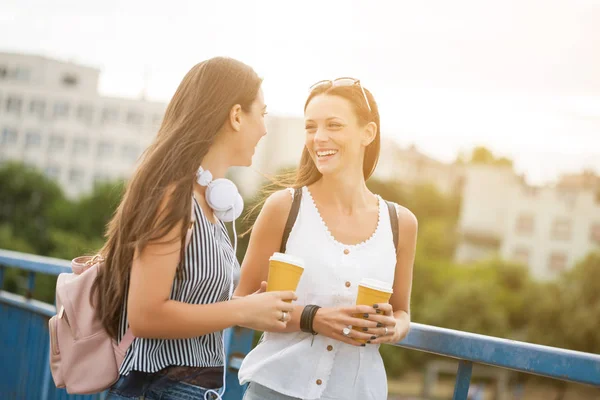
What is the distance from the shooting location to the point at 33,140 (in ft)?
289

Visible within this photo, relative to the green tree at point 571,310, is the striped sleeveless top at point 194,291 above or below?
above

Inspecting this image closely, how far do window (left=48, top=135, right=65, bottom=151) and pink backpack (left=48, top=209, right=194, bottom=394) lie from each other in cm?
8941

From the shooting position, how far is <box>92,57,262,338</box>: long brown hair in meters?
2.09

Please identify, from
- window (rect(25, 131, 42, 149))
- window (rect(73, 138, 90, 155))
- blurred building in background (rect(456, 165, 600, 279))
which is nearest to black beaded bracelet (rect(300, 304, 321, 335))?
blurred building in background (rect(456, 165, 600, 279))

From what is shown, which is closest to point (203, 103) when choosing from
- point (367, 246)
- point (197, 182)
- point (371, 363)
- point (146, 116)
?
point (197, 182)

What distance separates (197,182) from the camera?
2270 mm

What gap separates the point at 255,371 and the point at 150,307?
0.69 meters

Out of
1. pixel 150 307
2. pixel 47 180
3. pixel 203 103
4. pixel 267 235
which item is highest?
pixel 203 103

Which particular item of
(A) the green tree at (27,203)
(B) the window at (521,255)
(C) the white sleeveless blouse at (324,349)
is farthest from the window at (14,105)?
(C) the white sleeveless blouse at (324,349)

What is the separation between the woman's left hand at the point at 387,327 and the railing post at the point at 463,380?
0.73 ft

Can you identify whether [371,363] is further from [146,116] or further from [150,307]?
[146,116]

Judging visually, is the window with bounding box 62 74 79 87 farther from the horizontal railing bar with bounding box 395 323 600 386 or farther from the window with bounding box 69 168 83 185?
the horizontal railing bar with bounding box 395 323 600 386

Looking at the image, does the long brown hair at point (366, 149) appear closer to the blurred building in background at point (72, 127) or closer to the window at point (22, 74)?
the blurred building in background at point (72, 127)

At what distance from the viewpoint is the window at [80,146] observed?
87.6 m
